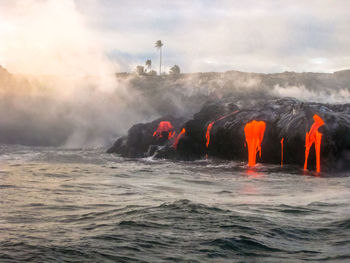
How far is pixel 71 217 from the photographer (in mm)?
12422

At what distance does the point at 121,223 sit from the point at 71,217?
154 cm

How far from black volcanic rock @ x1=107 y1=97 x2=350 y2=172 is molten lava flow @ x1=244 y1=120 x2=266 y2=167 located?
354 millimetres

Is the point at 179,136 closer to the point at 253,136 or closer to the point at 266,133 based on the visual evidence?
the point at 253,136

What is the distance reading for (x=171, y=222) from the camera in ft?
38.5

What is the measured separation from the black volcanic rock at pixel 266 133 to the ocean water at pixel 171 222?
26.8ft

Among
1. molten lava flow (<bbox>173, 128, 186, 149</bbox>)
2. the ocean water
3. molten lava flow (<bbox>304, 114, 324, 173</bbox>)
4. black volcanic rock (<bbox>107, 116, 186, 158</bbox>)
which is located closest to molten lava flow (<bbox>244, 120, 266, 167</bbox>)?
molten lava flow (<bbox>304, 114, 324, 173</bbox>)

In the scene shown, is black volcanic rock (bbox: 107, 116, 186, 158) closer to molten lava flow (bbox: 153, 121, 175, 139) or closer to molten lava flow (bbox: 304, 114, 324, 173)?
molten lava flow (bbox: 153, 121, 175, 139)

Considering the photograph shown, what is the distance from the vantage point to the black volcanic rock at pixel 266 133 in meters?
29.1

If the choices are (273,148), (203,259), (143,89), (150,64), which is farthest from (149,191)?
(150,64)

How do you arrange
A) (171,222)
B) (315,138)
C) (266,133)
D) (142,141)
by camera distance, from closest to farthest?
1. (171,222)
2. (315,138)
3. (266,133)
4. (142,141)

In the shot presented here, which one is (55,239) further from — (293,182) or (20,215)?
(293,182)

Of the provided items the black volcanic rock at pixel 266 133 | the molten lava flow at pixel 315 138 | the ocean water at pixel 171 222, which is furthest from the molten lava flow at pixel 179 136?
the ocean water at pixel 171 222

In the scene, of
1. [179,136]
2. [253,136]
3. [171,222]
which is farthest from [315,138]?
[171,222]

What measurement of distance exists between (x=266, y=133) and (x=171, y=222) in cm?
2258
